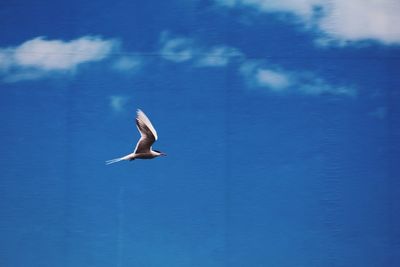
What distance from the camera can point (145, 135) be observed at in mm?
3193

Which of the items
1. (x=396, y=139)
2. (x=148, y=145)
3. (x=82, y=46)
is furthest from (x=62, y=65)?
(x=396, y=139)

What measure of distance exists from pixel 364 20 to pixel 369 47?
0.17m

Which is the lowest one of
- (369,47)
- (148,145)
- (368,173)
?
(368,173)

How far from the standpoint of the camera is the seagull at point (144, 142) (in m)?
3.18

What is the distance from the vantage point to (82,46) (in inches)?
127

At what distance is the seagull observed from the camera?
3182 mm

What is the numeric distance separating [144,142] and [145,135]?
0.05 m

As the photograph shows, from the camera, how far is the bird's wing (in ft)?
10.4

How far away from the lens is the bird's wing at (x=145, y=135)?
318 centimetres

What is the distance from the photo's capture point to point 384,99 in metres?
3.14

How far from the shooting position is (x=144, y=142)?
3.18 m

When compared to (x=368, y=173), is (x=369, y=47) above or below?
above

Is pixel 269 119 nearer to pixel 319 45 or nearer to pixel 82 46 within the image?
pixel 319 45

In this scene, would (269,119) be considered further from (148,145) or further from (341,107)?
(148,145)
